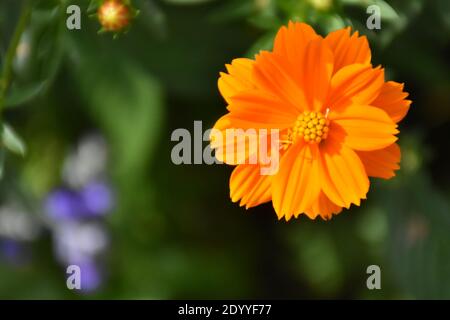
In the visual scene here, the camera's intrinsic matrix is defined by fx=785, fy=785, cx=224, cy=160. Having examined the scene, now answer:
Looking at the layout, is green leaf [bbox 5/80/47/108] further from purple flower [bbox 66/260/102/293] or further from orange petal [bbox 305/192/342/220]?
purple flower [bbox 66/260/102/293]

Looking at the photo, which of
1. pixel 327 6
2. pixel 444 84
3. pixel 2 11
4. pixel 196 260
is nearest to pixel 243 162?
pixel 327 6

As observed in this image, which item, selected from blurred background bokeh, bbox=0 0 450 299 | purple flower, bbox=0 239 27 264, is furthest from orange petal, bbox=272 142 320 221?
purple flower, bbox=0 239 27 264

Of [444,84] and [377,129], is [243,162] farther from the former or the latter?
[444,84]

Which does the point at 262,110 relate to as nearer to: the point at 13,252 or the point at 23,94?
the point at 23,94

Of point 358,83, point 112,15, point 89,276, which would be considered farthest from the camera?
point 89,276

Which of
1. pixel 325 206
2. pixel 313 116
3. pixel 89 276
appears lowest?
pixel 89 276

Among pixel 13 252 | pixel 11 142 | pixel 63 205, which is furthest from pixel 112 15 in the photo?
pixel 13 252
